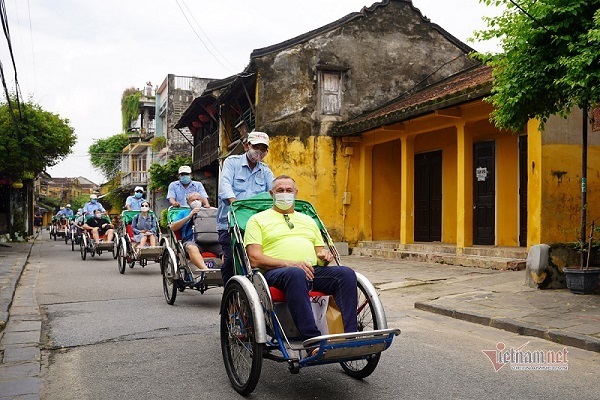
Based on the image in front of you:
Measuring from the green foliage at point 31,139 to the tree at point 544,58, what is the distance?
561 inches

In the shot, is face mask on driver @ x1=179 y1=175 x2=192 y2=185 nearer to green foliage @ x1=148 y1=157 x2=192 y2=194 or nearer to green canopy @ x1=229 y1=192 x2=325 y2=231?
green canopy @ x1=229 y1=192 x2=325 y2=231

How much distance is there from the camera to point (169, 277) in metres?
8.20

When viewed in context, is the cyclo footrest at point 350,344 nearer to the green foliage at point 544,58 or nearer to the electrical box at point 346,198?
the green foliage at point 544,58

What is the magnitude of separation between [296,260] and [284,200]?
51cm

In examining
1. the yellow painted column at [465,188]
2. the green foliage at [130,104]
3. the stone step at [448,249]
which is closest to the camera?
the stone step at [448,249]

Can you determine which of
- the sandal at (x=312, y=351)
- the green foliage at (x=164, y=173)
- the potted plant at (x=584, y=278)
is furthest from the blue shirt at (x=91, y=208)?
the sandal at (x=312, y=351)

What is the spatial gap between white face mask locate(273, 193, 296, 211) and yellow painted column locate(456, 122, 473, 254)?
939 cm

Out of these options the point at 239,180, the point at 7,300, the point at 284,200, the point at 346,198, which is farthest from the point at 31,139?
the point at 284,200

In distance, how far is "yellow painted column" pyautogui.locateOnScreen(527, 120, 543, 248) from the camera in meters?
10.9

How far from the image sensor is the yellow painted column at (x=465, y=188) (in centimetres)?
1337

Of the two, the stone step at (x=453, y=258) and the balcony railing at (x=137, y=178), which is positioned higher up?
the balcony railing at (x=137, y=178)

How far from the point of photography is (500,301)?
797cm

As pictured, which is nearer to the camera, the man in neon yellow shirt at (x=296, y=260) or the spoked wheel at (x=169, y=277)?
the man in neon yellow shirt at (x=296, y=260)

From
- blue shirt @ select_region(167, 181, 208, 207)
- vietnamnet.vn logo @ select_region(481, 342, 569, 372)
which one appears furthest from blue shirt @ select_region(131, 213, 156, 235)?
vietnamnet.vn logo @ select_region(481, 342, 569, 372)
